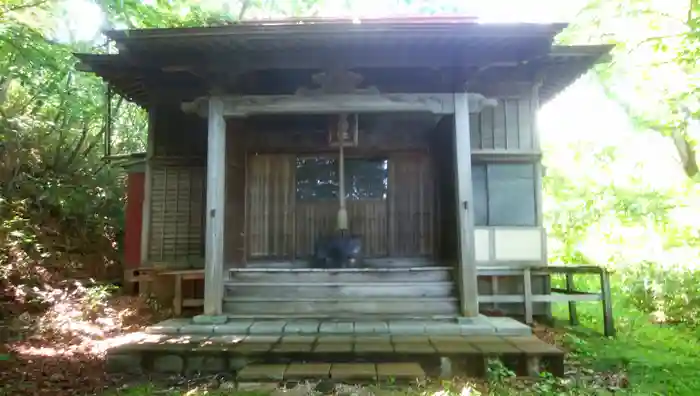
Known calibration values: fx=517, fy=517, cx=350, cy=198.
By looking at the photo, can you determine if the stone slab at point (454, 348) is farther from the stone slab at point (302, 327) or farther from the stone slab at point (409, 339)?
the stone slab at point (302, 327)

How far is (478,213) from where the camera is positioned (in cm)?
832

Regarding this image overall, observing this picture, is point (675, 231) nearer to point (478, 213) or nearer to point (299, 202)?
point (478, 213)

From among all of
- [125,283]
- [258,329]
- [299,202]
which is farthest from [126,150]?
[258,329]

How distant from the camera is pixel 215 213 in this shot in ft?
21.7

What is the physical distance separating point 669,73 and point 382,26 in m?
9.85

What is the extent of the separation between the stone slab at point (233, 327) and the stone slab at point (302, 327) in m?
0.48

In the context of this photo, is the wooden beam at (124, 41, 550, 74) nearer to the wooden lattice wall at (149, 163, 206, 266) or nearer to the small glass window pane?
the small glass window pane

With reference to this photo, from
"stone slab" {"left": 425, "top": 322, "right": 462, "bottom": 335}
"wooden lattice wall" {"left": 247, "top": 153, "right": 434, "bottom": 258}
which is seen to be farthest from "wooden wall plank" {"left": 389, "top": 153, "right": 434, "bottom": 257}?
"stone slab" {"left": 425, "top": 322, "right": 462, "bottom": 335}

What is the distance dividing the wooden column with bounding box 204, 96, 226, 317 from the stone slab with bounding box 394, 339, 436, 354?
2492 mm

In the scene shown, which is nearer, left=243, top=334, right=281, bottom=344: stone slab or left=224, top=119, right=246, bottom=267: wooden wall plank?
left=243, top=334, right=281, bottom=344: stone slab

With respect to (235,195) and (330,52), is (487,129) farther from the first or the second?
(235,195)

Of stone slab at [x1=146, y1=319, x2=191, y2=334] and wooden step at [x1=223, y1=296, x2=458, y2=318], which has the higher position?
wooden step at [x1=223, y1=296, x2=458, y2=318]

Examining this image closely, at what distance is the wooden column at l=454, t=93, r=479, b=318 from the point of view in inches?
258

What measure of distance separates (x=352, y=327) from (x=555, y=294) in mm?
3430
